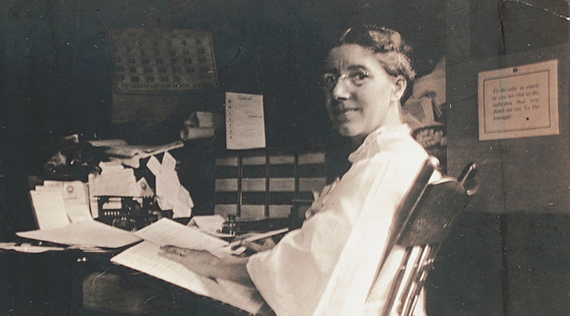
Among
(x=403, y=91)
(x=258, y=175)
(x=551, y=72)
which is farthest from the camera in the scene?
(x=258, y=175)

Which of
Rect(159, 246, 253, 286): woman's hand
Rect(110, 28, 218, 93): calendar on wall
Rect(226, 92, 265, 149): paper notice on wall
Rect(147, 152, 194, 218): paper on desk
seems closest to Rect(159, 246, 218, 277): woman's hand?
Rect(159, 246, 253, 286): woman's hand

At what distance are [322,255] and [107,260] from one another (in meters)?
0.71

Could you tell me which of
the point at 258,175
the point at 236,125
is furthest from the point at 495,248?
the point at 236,125

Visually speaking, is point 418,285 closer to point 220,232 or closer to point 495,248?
point 495,248

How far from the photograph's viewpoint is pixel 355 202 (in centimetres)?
112

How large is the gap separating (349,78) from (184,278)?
2.49ft

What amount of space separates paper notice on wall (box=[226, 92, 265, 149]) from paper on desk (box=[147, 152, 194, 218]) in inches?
8.2

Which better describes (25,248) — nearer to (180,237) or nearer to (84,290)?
(84,290)

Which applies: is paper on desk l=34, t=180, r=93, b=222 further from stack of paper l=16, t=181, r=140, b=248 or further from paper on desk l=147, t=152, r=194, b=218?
paper on desk l=147, t=152, r=194, b=218

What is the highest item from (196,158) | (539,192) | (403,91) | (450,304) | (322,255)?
(403,91)

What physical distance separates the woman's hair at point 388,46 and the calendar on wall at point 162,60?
1.50ft

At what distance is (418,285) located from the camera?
1.09 meters

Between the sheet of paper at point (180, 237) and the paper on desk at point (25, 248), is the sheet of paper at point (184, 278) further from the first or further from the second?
the paper on desk at point (25, 248)

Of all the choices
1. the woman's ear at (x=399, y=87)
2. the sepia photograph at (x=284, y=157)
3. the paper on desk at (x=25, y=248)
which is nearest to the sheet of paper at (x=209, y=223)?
the sepia photograph at (x=284, y=157)
